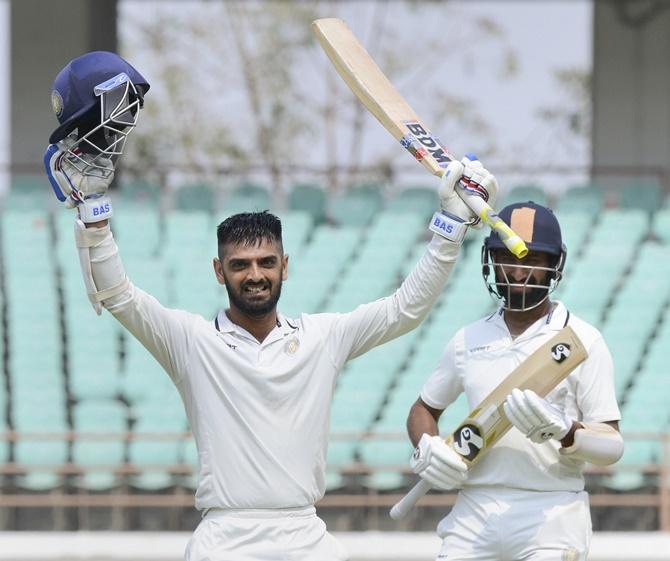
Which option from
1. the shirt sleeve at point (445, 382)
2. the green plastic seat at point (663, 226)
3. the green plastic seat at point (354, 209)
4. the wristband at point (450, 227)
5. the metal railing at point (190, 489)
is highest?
the green plastic seat at point (354, 209)

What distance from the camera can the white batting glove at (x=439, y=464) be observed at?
136 inches

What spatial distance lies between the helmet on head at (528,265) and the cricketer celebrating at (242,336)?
26 cm

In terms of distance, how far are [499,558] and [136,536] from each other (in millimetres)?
3597

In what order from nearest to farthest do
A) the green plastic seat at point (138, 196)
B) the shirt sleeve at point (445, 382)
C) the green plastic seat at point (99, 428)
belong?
the shirt sleeve at point (445, 382) < the green plastic seat at point (99, 428) < the green plastic seat at point (138, 196)

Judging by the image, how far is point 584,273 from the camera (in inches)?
372

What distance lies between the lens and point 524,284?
11.8 ft

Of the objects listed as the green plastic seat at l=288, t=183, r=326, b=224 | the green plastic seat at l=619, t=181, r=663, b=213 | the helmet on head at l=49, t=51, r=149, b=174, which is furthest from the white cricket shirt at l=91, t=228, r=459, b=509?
the green plastic seat at l=619, t=181, r=663, b=213

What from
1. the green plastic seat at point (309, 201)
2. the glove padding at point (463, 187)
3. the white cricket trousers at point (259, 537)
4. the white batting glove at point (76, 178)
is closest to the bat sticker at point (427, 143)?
the glove padding at point (463, 187)

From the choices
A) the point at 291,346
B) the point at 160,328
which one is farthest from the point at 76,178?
the point at 291,346

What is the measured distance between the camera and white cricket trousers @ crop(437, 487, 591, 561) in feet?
11.5

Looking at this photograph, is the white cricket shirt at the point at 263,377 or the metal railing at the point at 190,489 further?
the metal railing at the point at 190,489

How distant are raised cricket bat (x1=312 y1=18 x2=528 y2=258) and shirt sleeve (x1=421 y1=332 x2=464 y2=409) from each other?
0.46 metres

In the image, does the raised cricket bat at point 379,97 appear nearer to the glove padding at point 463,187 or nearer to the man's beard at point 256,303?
the glove padding at point 463,187

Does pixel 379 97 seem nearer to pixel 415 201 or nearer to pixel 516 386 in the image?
pixel 516 386
